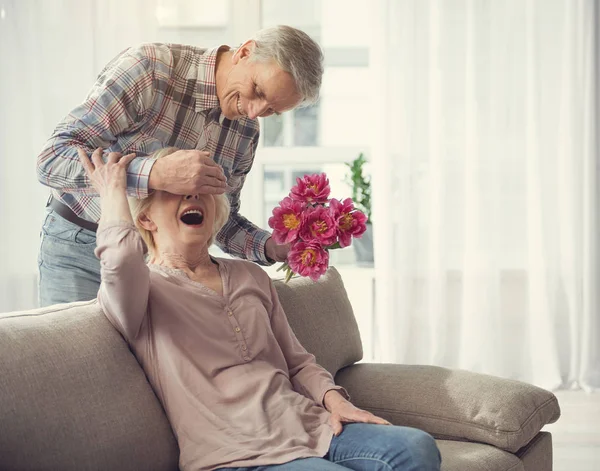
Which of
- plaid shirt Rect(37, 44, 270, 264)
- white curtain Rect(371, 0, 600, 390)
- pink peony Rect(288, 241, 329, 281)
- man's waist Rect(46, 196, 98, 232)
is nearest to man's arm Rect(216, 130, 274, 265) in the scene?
plaid shirt Rect(37, 44, 270, 264)

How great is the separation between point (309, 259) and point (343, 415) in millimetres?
393

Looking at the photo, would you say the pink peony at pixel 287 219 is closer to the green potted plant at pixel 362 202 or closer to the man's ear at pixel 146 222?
the man's ear at pixel 146 222

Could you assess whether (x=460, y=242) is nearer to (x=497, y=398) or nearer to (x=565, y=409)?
(x=565, y=409)

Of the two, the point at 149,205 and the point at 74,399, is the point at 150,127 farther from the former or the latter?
the point at 74,399

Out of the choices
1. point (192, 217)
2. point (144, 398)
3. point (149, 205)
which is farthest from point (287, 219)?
point (144, 398)

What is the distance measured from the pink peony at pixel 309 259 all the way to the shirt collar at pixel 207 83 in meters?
0.44

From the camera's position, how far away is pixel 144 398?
184 cm

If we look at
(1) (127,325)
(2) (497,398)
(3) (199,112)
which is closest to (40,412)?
(1) (127,325)

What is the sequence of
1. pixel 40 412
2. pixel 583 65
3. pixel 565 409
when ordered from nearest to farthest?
pixel 40 412 → pixel 565 409 → pixel 583 65

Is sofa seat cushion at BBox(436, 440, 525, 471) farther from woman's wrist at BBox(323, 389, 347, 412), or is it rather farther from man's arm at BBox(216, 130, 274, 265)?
man's arm at BBox(216, 130, 274, 265)

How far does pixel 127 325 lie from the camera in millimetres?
1842

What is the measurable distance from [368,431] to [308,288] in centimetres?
74

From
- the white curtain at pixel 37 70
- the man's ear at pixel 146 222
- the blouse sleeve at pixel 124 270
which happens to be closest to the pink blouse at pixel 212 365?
the blouse sleeve at pixel 124 270

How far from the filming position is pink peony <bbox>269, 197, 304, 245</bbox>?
211 centimetres
